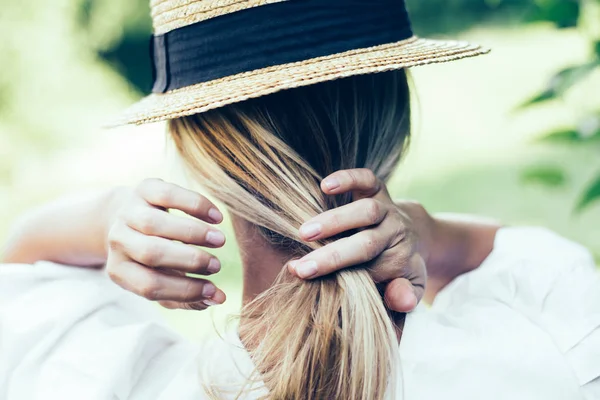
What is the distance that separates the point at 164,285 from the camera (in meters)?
0.92

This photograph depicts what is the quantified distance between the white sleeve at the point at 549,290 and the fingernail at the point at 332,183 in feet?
1.10

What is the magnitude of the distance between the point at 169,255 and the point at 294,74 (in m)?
0.31

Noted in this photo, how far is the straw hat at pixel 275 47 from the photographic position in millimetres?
924

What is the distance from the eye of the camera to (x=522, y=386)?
2.86 ft

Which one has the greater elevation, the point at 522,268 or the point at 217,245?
the point at 217,245

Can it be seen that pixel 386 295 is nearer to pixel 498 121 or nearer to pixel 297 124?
pixel 297 124

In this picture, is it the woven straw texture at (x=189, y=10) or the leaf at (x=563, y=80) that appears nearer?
the woven straw texture at (x=189, y=10)

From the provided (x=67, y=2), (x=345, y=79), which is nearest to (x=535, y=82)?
(x=67, y=2)

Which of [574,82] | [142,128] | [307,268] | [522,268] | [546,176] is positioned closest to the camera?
[307,268]

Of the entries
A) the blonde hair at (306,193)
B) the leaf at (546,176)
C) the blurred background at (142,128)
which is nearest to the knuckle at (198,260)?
the blonde hair at (306,193)

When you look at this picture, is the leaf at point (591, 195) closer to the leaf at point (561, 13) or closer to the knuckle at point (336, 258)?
the leaf at point (561, 13)

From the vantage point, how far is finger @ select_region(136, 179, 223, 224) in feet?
2.99

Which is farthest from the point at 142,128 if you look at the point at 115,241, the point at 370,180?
the point at 370,180

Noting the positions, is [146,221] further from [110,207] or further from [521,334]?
[521,334]
